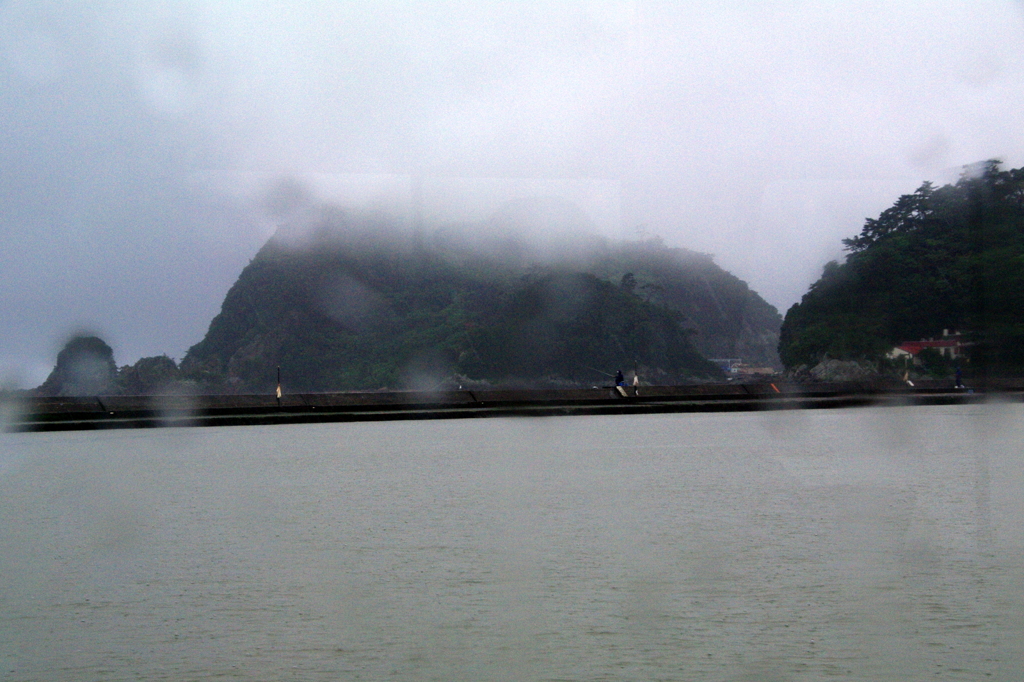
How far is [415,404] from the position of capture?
2781 centimetres

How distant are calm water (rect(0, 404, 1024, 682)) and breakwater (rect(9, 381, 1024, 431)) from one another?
450 inches

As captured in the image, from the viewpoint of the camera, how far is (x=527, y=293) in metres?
83.1

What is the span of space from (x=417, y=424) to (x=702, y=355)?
56813mm

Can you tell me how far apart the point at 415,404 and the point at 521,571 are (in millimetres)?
22092

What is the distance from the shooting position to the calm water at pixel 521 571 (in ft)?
13.8

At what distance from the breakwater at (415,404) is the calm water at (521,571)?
11.4m

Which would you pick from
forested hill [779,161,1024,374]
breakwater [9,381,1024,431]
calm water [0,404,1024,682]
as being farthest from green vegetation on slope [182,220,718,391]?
calm water [0,404,1024,682]

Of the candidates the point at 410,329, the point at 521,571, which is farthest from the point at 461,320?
the point at 521,571

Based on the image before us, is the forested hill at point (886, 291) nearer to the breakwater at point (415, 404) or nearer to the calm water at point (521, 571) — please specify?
the breakwater at point (415, 404)

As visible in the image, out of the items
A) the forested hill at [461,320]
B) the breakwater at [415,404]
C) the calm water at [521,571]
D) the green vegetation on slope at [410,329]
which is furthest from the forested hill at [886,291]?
the calm water at [521,571]

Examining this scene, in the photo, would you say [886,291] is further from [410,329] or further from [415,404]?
[415,404]

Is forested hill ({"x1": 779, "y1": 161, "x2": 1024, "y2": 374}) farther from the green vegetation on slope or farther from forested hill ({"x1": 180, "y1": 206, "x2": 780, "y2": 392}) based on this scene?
the green vegetation on slope

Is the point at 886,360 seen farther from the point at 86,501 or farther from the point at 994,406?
the point at 86,501

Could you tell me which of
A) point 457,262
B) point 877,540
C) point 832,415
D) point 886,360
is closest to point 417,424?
point 832,415
